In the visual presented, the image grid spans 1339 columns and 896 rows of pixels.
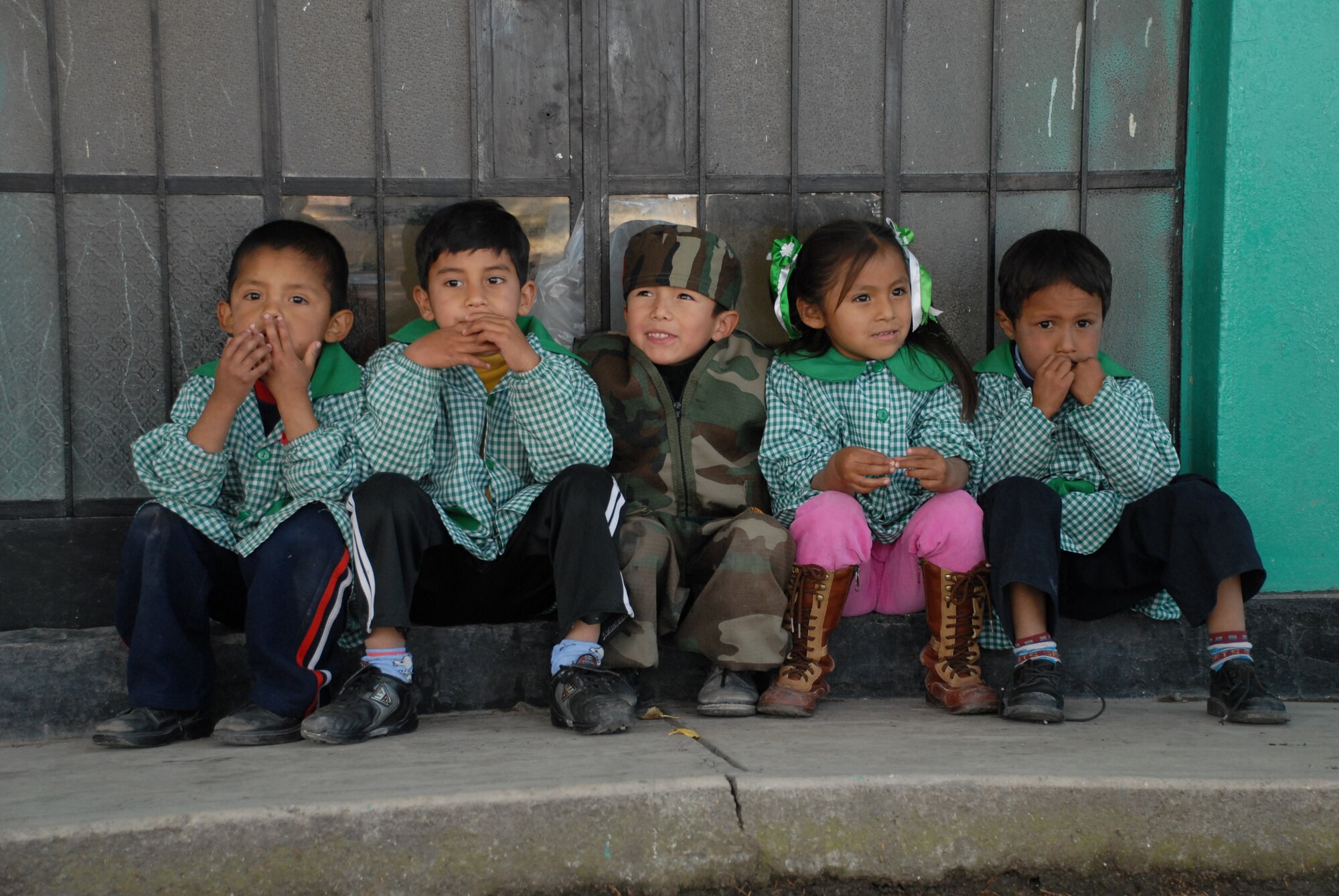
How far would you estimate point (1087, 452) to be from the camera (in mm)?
2996

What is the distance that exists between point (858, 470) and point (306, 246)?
1.45 m

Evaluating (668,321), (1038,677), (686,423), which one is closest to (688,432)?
(686,423)

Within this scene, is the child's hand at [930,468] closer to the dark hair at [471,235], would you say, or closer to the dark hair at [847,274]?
the dark hair at [847,274]

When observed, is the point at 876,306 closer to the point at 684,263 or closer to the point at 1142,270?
the point at 684,263

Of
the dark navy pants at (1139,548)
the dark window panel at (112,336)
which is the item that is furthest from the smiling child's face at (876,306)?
the dark window panel at (112,336)

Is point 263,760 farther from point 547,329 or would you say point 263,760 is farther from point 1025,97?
point 1025,97

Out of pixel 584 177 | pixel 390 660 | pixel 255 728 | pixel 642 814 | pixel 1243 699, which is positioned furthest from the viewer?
pixel 584 177

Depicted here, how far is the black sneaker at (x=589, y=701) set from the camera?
2438 millimetres

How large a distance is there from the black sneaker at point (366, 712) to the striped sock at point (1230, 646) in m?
1.84

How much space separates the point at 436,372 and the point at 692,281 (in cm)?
70

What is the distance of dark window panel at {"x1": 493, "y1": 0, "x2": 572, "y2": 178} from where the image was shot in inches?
124

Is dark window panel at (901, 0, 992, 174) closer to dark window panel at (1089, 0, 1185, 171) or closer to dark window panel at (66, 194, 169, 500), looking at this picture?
dark window panel at (1089, 0, 1185, 171)

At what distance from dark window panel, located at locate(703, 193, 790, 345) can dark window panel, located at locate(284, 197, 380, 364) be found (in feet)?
3.04

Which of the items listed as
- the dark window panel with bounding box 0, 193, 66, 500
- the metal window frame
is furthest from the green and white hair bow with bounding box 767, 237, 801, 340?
the dark window panel with bounding box 0, 193, 66, 500
